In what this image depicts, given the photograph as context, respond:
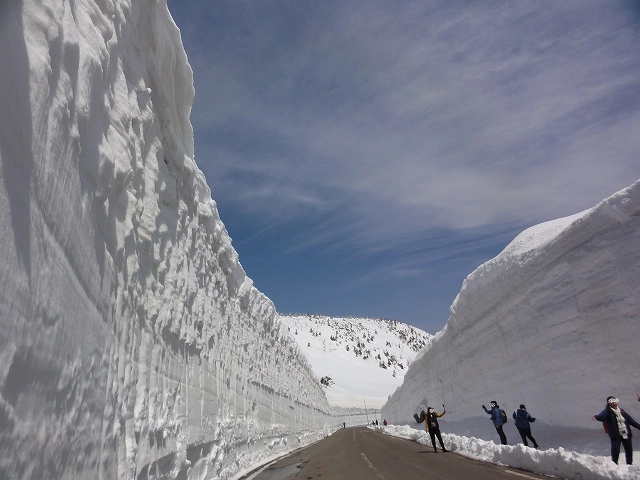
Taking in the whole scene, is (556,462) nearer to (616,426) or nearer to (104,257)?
(616,426)

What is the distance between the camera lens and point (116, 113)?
5754 mm

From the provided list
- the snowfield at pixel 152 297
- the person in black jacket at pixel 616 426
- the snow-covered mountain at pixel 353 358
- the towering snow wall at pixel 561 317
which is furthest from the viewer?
the snow-covered mountain at pixel 353 358

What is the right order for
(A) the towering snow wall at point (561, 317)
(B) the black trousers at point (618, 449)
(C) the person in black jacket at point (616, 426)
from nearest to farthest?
(B) the black trousers at point (618, 449), (C) the person in black jacket at point (616, 426), (A) the towering snow wall at point (561, 317)

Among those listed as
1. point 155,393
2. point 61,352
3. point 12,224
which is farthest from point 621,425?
point 12,224

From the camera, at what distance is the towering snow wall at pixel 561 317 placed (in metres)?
11.0

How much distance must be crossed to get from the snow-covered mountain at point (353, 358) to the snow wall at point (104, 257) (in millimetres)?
57637

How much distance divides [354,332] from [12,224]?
17326 centimetres

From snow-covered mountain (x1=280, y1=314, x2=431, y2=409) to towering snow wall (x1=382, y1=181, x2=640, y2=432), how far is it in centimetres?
4551

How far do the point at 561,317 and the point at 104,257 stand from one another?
13.1 meters

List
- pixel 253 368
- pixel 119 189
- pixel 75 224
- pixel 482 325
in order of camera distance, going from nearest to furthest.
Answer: pixel 75 224
pixel 119 189
pixel 253 368
pixel 482 325

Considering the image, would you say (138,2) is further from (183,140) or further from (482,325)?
(482,325)

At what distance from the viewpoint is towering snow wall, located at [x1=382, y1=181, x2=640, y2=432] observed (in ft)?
36.1

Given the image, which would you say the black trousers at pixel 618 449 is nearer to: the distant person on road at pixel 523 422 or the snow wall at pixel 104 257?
the distant person on road at pixel 523 422

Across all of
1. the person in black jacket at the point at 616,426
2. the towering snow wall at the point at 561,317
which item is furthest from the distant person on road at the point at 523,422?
the person in black jacket at the point at 616,426
